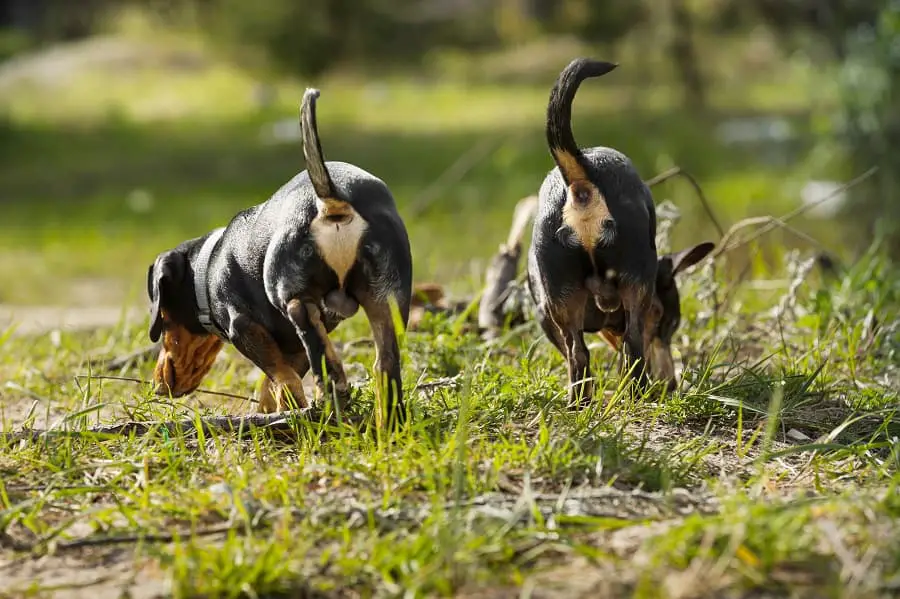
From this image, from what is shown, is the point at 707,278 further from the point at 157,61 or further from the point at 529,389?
the point at 157,61

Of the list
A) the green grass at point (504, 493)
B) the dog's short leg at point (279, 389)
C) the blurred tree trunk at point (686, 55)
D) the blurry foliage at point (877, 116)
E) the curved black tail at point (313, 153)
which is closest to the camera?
the green grass at point (504, 493)

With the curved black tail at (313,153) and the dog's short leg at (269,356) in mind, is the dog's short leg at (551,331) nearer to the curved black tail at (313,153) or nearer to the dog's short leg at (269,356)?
the dog's short leg at (269,356)

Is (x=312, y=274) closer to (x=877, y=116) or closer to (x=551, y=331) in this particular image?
(x=551, y=331)

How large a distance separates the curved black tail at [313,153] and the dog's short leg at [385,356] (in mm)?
375

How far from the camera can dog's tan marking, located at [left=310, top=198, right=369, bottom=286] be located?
154 inches

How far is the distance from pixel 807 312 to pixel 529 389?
88.1 inches

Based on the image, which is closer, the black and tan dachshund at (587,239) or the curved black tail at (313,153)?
the curved black tail at (313,153)

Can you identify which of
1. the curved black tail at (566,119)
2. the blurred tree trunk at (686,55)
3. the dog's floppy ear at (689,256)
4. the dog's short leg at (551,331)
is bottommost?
the dog's short leg at (551,331)

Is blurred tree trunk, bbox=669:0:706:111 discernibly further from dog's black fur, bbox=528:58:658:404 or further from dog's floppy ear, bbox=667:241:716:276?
dog's black fur, bbox=528:58:658:404

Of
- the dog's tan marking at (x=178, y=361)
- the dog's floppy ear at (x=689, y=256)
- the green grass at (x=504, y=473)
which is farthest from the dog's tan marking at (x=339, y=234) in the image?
the dog's floppy ear at (x=689, y=256)

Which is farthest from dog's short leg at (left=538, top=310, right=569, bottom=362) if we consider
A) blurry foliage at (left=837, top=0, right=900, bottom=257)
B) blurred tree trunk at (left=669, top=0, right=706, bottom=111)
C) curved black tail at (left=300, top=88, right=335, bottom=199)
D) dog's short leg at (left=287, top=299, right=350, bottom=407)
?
blurred tree trunk at (left=669, top=0, right=706, bottom=111)

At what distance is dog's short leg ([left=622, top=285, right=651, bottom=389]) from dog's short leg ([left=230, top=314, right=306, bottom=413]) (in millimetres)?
1207

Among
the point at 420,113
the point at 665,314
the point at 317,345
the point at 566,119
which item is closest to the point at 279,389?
the point at 317,345

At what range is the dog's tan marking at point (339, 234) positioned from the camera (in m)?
3.92
